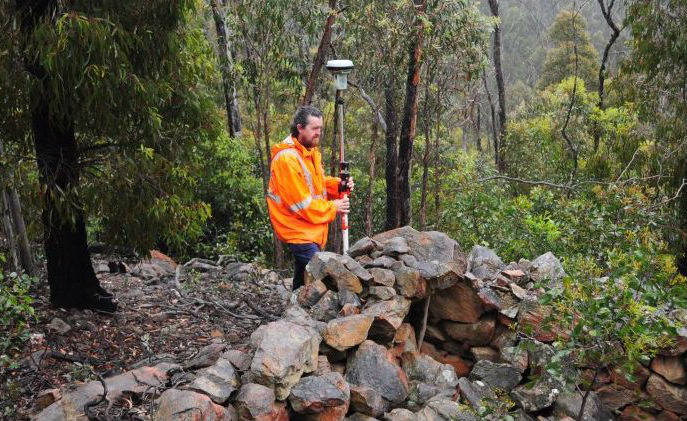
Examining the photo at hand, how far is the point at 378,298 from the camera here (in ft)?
18.8

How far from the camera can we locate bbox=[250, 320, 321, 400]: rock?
14.7 feet

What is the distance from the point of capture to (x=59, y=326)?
6289mm

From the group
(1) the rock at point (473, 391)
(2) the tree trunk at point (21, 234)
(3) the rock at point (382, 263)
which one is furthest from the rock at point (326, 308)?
(2) the tree trunk at point (21, 234)

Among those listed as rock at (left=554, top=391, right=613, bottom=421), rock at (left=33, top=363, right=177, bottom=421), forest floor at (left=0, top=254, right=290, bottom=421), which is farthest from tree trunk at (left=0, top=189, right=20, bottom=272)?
rock at (left=554, top=391, right=613, bottom=421)

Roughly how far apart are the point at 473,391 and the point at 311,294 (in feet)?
5.18

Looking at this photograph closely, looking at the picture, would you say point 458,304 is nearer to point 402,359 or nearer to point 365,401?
point 402,359

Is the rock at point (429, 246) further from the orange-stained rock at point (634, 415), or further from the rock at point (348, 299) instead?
the orange-stained rock at point (634, 415)

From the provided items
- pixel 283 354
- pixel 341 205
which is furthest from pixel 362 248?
pixel 283 354

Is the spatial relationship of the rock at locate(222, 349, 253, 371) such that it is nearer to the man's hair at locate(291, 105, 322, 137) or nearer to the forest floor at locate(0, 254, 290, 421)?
the forest floor at locate(0, 254, 290, 421)

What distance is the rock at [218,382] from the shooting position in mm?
4293

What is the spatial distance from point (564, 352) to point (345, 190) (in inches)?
99.2

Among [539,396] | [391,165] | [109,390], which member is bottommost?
[539,396]

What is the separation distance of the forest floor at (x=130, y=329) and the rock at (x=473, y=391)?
1.79 m

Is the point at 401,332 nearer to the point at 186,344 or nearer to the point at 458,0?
the point at 186,344
